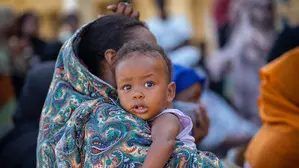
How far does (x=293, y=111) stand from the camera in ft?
12.3

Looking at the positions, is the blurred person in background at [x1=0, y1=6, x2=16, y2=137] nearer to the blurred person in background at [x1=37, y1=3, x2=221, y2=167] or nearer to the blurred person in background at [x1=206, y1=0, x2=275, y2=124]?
the blurred person in background at [x1=206, y1=0, x2=275, y2=124]

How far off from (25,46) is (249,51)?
9.68 ft

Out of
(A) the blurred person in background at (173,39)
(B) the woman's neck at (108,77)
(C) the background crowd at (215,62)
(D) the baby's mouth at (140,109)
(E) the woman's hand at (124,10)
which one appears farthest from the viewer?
(A) the blurred person in background at (173,39)

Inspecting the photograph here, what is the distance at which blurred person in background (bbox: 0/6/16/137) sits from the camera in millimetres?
6391

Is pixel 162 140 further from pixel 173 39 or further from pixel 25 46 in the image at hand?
pixel 25 46

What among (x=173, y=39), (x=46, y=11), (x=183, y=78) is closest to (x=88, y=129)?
(x=183, y=78)

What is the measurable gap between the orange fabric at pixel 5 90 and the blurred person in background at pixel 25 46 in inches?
57.5

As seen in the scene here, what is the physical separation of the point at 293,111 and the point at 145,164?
1.71m

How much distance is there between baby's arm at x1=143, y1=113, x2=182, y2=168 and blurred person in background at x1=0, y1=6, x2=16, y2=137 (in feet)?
11.3

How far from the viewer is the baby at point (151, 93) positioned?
2.36 m

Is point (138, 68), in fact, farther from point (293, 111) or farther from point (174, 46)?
point (174, 46)

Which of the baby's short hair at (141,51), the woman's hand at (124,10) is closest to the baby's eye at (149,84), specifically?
the baby's short hair at (141,51)

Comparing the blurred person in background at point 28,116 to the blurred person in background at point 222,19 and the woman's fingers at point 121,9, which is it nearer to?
the woman's fingers at point 121,9

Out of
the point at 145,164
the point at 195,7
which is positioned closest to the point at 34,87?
the point at 145,164
